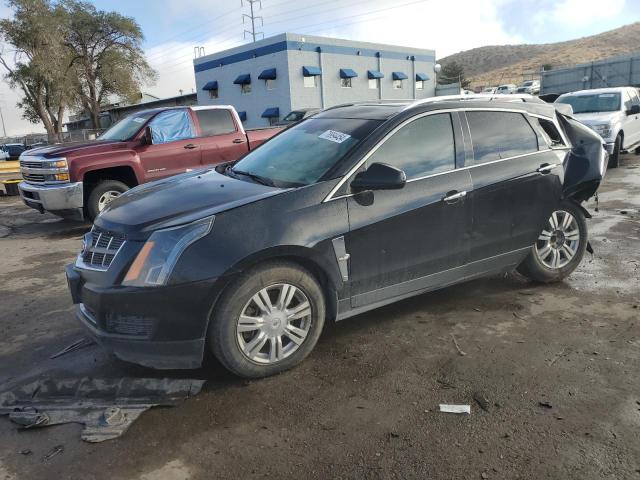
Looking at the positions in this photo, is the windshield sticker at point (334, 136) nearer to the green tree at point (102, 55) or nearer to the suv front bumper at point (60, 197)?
the suv front bumper at point (60, 197)

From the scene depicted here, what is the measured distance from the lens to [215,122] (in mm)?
9562

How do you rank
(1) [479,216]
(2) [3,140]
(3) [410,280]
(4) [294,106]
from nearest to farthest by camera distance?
1. (3) [410,280]
2. (1) [479,216]
3. (4) [294,106]
4. (2) [3,140]

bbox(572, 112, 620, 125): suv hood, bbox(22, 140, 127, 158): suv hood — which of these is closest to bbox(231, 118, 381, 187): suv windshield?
bbox(22, 140, 127, 158): suv hood

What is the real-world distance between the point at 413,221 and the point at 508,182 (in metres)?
1.06

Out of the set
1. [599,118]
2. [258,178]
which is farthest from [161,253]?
[599,118]

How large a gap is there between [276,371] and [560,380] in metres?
1.82

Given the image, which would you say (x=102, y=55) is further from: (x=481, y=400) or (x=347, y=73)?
(x=481, y=400)

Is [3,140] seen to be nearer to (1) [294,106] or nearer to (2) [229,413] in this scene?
(1) [294,106]

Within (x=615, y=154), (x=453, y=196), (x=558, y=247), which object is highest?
(x=453, y=196)

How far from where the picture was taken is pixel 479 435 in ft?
9.34

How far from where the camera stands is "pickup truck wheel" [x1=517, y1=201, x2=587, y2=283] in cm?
490

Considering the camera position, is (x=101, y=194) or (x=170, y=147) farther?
(x=170, y=147)

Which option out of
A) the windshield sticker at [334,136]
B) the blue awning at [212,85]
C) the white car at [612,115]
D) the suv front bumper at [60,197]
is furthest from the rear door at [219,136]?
the blue awning at [212,85]

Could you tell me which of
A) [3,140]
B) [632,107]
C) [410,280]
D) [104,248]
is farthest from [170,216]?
[3,140]
